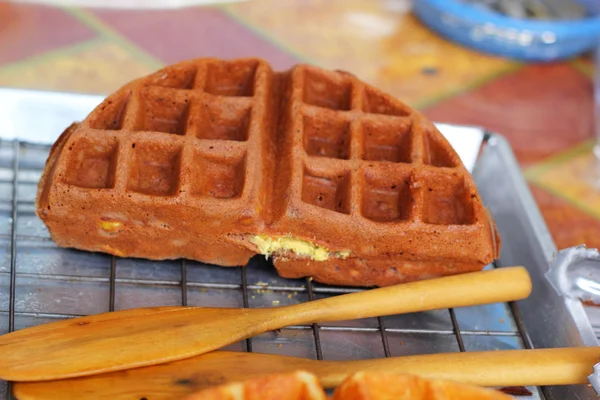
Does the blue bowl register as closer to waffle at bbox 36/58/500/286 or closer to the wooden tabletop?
the wooden tabletop

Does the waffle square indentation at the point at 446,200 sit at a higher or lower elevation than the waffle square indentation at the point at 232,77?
lower

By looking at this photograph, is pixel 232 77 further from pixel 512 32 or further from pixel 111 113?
Result: pixel 512 32

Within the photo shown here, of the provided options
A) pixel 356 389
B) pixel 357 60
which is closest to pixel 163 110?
pixel 356 389

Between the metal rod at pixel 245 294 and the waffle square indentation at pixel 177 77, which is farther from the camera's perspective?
the waffle square indentation at pixel 177 77

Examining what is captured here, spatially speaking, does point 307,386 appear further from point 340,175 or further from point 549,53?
point 549,53

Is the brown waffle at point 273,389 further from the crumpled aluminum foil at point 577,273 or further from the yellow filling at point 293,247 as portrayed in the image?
the crumpled aluminum foil at point 577,273

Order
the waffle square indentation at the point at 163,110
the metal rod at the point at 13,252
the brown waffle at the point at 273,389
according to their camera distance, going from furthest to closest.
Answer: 1. the waffle square indentation at the point at 163,110
2. the metal rod at the point at 13,252
3. the brown waffle at the point at 273,389

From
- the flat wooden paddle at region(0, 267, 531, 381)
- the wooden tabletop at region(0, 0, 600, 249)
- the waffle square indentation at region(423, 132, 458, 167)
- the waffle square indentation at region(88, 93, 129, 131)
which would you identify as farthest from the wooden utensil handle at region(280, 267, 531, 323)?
the wooden tabletop at region(0, 0, 600, 249)

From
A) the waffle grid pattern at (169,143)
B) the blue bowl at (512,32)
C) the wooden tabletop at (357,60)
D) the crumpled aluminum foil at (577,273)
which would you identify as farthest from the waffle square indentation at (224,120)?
the blue bowl at (512,32)
